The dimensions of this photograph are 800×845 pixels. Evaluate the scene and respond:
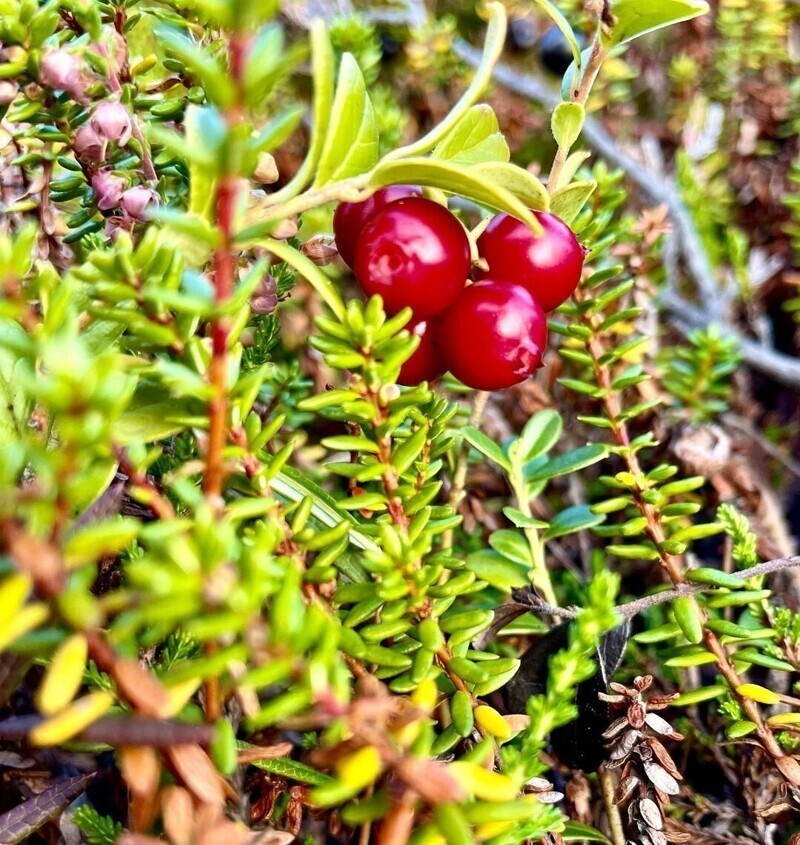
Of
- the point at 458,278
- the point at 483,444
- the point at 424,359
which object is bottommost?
the point at 483,444

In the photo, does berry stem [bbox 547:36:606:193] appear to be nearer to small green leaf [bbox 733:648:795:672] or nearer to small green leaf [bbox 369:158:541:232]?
small green leaf [bbox 369:158:541:232]

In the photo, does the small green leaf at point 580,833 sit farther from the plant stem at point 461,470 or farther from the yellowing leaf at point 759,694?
the plant stem at point 461,470

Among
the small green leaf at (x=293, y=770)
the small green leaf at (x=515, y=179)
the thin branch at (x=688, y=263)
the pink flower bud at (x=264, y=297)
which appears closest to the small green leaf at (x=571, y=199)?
the small green leaf at (x=515, y=179)

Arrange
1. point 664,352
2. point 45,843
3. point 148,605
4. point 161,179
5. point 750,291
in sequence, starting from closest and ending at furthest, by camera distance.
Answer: point 148,605 → point 45,843 → point 161,179 → point 664,352 → point 750,291

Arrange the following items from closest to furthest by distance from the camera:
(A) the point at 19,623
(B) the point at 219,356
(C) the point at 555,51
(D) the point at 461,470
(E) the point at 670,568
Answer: (A) the point at 19,623, (B) the point at 219,356, (E) the point at 670,568, (D) the point at 461,470, (C) the point at 555,51

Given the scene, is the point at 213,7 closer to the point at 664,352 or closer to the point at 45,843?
the point at 45,843

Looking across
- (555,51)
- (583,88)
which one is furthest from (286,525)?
(555,51)

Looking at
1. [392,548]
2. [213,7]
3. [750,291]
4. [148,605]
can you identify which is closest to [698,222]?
[750,291]

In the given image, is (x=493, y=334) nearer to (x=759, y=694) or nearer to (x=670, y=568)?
(x=670, y=568)
